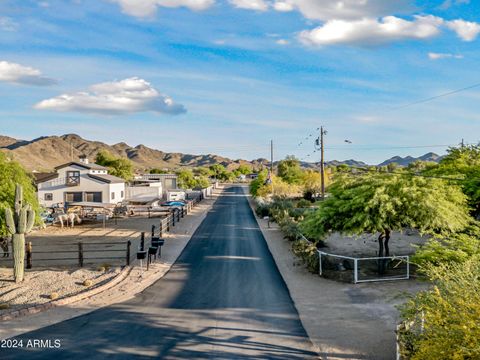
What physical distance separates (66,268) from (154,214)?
24196 mm

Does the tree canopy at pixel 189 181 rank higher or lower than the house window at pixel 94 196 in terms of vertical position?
higher

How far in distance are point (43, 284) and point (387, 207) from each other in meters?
13.8

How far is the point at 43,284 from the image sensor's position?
16.3 meters

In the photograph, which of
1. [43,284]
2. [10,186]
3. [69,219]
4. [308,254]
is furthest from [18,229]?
[69,219]

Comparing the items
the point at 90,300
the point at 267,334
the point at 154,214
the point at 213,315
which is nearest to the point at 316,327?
the point at 267,334

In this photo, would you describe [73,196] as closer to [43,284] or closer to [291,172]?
[43,284]

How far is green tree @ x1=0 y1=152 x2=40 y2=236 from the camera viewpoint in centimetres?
2028

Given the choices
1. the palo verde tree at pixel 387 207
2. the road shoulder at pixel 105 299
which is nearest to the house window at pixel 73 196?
the road shoulder at pixel 105 299

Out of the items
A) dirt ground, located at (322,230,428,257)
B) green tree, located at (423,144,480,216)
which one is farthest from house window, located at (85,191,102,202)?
green tree, located at (423,144,480,216)

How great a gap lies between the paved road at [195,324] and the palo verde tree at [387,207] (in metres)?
3.56

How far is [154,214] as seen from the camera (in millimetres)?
43031

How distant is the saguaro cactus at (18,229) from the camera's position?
16.8 metres

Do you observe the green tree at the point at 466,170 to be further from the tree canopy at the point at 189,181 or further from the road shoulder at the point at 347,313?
the tree canopy at the point at 189,181

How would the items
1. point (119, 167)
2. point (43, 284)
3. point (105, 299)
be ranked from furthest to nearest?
point (119, 167) → point (43, 284) → point (105, 299)
